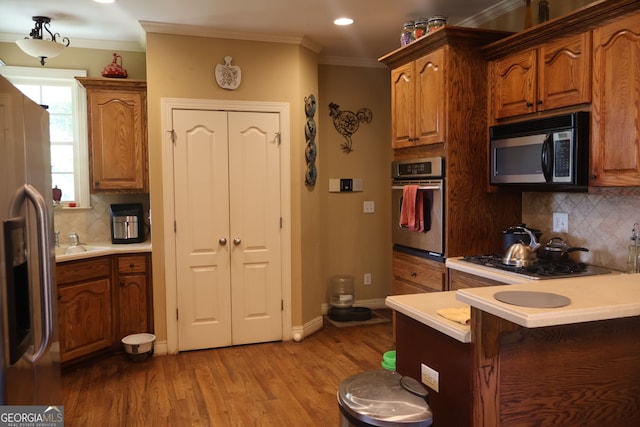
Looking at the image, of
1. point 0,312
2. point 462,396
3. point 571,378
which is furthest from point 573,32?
point 0,312

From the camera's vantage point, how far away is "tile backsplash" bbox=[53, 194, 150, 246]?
14.4ft

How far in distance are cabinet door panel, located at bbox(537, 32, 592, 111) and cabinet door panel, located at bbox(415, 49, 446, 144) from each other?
0.63 meters

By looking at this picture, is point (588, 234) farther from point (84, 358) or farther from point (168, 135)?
point (84, 358)

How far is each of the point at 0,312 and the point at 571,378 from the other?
1816 mm

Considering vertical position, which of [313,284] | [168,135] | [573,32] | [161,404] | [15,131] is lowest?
[161,404]

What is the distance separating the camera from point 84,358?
12.6ft

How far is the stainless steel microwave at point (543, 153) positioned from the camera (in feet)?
8.71

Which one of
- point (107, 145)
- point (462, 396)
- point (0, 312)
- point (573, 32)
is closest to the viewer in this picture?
point (0, 312)

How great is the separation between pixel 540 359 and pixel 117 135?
3.63m

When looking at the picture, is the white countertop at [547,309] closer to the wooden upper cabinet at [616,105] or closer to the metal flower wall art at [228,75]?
the wooden upper cabinet at [616,105]

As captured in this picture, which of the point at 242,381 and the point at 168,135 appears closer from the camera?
the point at 242,381

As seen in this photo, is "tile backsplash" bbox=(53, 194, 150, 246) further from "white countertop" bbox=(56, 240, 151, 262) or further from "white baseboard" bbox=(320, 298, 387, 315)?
"white baseboard" bbox=(320, 298, 387, 315)

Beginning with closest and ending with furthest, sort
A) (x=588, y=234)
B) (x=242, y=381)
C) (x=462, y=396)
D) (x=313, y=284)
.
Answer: (x=462, y=396) < (x=588, y=234) < (x=242, y=381) < (x=313, y=284)

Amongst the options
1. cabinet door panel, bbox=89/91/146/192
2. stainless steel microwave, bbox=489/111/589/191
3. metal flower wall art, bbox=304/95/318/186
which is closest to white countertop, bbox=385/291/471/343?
stainless steel microwave, bbox=489/111/589/191
